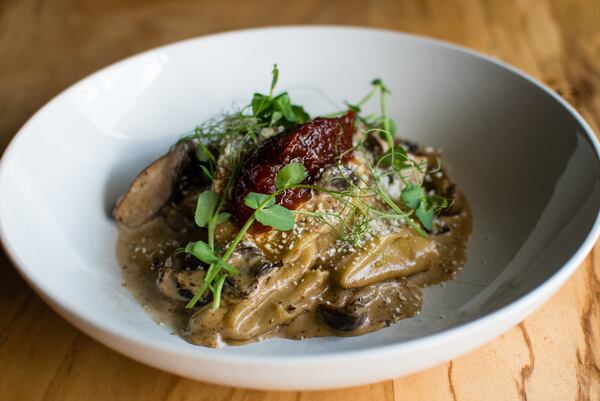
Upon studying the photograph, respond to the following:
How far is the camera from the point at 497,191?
320cm

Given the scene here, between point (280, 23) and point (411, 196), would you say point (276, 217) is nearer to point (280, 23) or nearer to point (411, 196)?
point (411, 196)

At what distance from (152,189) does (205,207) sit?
18.3 inches

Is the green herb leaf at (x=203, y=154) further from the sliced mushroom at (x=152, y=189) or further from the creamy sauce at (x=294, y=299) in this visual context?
the creamy sauce at (x=294, y=299)

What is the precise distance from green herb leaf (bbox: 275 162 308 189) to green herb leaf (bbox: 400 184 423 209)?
1.61 feet

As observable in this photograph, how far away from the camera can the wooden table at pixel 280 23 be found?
89.3 inches

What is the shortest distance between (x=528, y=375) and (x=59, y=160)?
2.13 metres

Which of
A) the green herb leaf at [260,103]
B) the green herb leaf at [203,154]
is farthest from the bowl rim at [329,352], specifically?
the green herb leaf at [260,103]

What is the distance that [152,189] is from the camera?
9.81ft

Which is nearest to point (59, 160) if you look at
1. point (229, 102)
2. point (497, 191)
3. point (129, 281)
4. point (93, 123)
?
point (93, 123)

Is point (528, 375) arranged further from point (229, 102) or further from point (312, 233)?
point (229, 102)

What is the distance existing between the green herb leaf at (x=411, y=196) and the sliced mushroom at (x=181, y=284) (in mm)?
915

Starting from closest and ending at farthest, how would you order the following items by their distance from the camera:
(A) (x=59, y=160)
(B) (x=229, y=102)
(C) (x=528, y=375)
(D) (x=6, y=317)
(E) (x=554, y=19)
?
(C) (x=528, y=375), (D) (x=6, y=317), (A) (x=59, y=160), (B) (x=229, y=102), (E) (x=554, y=19)

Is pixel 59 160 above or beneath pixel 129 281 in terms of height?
above

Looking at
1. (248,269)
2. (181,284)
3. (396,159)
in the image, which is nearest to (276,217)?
(248,269)
